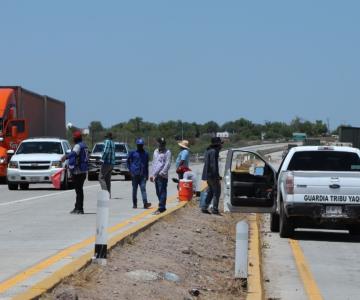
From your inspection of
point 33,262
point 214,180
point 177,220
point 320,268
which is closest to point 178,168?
point 214,180

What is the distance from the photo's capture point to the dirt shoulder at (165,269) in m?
9.23

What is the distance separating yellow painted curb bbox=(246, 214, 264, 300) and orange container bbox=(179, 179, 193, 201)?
5.41 meters

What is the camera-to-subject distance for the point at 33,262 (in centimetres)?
A: 1153

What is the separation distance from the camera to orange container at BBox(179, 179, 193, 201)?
24.0 metres

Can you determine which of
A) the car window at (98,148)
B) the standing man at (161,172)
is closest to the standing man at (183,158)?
the standing man at (161,172)

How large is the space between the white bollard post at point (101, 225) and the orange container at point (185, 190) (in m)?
13.2

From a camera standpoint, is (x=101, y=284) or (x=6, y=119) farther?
(x=6, y=119)

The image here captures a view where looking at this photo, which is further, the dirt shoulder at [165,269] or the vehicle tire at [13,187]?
the vehicle tire at [13,187]

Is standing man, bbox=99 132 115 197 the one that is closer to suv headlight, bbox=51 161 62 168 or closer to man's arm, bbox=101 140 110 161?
man's arm, bbox=101 140 110 161

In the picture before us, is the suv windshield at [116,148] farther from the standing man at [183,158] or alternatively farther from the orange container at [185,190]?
the orange container at [185,190]

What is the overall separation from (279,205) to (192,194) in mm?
7409

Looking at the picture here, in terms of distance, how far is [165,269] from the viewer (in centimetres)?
1123

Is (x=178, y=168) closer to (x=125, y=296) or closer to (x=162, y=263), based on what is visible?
(x=162, y=263)

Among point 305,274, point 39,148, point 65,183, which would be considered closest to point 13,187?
point 39,148
